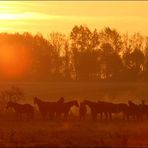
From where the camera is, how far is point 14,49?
121562 millimetres

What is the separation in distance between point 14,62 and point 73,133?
3330 inches

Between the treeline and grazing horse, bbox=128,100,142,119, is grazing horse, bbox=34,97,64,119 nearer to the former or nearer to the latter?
grazing horse, bbox=128,100,142,119

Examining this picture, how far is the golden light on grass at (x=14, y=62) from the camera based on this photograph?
111250mm

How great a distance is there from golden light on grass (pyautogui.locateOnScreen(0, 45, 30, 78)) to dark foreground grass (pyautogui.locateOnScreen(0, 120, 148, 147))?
236ft

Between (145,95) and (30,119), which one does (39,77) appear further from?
(30,119)

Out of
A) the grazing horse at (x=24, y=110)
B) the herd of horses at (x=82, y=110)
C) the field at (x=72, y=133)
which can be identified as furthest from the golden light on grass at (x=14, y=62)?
the herd of horses at (x=82, y=110)

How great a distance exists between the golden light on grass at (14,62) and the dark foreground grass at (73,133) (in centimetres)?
7191

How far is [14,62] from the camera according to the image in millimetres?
115812

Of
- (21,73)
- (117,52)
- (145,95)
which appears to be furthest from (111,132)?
(117,52)

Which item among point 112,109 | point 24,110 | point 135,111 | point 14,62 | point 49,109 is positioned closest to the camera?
point 24,110

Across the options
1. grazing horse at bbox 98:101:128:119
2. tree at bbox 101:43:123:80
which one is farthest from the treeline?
grazing horse at bbox 98:101:128:119

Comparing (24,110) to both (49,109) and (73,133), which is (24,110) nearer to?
(49,109)

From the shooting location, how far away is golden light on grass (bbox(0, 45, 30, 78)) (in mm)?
111250

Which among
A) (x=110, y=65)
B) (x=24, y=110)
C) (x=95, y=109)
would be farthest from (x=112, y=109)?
(x=110, y=65)
